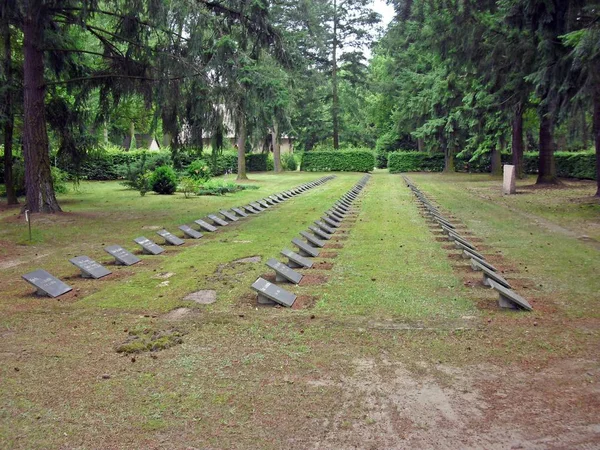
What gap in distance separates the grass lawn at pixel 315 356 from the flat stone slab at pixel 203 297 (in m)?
0.14

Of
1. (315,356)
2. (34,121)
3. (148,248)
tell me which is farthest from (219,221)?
(315,356)

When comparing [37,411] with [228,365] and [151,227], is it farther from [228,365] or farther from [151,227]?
[151,227]

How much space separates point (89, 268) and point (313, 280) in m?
3.34

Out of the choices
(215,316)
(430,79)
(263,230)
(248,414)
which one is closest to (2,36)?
(263,230)

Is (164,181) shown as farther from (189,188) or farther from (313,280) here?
(313,280)

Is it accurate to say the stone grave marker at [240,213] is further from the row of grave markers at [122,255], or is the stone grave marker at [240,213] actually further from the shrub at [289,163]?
the shrub at [289,163]

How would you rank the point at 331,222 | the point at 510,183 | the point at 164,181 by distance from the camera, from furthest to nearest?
the point at 164,181 → the point at 510,183 → the point at 331,222

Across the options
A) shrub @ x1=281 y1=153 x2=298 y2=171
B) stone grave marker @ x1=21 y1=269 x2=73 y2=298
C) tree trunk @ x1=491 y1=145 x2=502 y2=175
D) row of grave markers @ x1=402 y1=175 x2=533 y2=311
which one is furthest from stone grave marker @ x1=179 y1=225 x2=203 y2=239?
shrub @ x1=281 y1=153 x2=298 y2=171

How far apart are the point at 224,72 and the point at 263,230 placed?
3.94 m

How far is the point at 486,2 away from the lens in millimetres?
17812

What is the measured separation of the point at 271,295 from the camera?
621cm

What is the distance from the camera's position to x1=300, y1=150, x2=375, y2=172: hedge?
1891 inches

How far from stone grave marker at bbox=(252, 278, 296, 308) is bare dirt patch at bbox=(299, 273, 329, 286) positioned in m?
0.83

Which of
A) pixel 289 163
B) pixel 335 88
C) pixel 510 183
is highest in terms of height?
pixel 335 88
